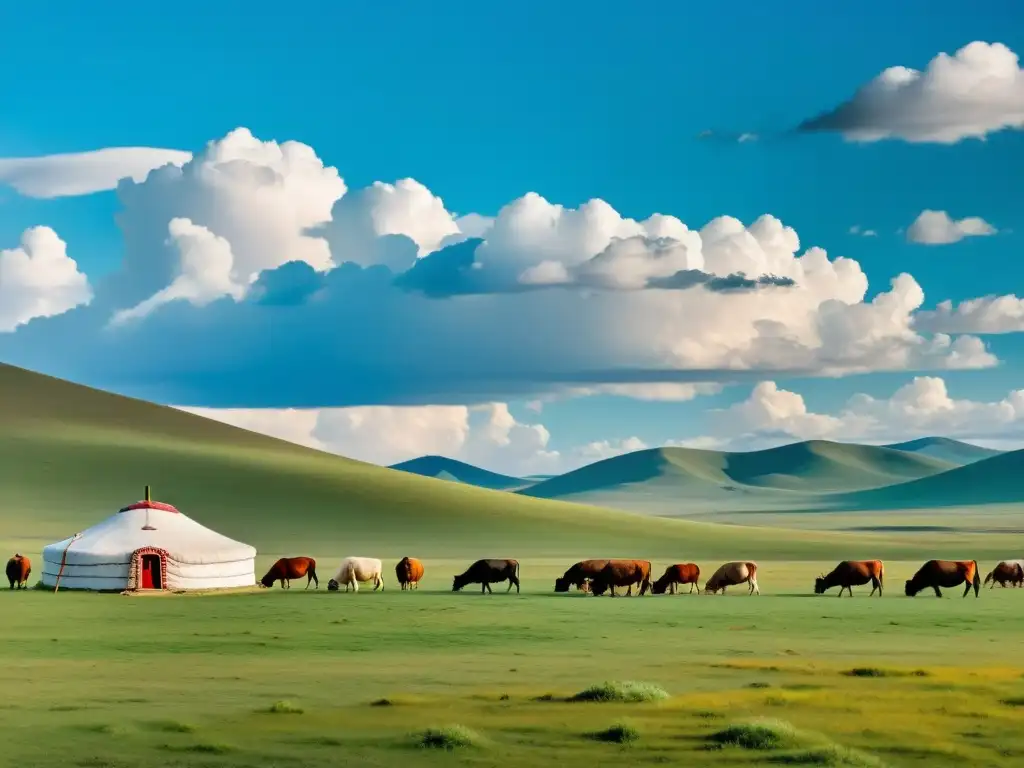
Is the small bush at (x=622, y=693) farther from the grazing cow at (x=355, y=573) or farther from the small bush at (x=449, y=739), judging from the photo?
the grazing cow at (x=355, y=573)

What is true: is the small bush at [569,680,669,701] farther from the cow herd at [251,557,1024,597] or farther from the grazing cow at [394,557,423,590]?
the grazing cow at [394,557,423,590]

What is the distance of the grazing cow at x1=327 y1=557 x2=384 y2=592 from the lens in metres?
54.5

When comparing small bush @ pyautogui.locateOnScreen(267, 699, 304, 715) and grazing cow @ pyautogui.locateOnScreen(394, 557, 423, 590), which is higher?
grazing cow @ pyautogui.locateOnScreen(394, 557, 423, 590)

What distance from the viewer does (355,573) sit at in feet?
180

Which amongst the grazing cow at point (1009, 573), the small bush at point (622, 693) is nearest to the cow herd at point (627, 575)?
the grazing cow at point (1009, 573)

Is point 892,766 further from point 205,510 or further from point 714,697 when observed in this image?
point 205,510

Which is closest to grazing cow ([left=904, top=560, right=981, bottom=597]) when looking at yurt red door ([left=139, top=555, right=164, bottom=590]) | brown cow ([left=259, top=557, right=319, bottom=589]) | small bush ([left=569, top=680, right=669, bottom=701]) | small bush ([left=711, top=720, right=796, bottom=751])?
brown cow ([left=259, top=557, right=319, bottom=589])

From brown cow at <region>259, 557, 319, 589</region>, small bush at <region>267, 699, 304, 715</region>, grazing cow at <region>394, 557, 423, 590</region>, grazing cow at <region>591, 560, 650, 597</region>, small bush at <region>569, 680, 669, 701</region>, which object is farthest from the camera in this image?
brown cow at <region>259, 557, 319, 589</region>

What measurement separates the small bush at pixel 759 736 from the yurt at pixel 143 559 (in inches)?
1409

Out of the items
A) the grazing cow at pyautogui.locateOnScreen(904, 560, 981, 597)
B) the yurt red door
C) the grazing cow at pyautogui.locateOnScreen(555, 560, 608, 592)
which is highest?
the yurt red door

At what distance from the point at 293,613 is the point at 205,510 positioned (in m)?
75.2

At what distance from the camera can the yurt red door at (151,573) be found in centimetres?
5351

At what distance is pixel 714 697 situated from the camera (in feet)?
82.2

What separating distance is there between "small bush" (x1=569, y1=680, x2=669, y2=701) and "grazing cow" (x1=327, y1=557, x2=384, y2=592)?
29.9 m
